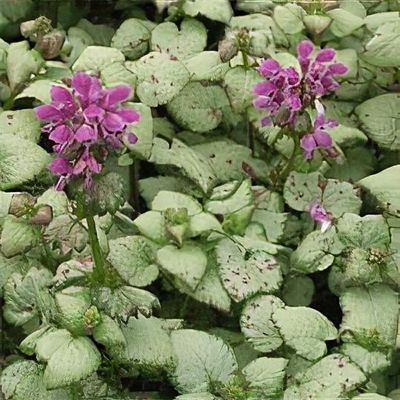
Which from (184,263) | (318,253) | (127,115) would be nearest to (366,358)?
(318,253)

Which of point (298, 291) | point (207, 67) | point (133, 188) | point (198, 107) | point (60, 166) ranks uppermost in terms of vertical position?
point (60, 166)

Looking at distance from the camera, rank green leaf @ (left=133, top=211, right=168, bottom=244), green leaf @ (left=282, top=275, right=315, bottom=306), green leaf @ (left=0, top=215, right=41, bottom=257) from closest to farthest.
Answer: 1. green leaf @ (left=0, top=215, right=41, bottom=257)
2. green leaf @ (left=133, top=211, right=168, bottom=244)
3. green leaf @ (left=282, top=275, right=315, bottom=306)

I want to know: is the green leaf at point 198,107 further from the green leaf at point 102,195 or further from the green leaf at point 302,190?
the green leaf at point 102,195

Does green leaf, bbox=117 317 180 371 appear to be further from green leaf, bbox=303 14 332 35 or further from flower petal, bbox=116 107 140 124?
green leaf, bbox=303 14 332 35

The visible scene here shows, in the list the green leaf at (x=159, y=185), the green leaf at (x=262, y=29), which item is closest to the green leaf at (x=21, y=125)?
the green leaf at (x=159, y=185)

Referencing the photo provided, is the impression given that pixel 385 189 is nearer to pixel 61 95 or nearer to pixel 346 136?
pixel 346 136

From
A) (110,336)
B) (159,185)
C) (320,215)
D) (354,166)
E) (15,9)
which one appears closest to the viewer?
(110,336)

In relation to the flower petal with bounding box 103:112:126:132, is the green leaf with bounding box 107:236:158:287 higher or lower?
lower

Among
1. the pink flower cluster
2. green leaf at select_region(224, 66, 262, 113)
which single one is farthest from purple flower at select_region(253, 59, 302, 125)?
green leaf at select_region(224, 66, 262, 113)
